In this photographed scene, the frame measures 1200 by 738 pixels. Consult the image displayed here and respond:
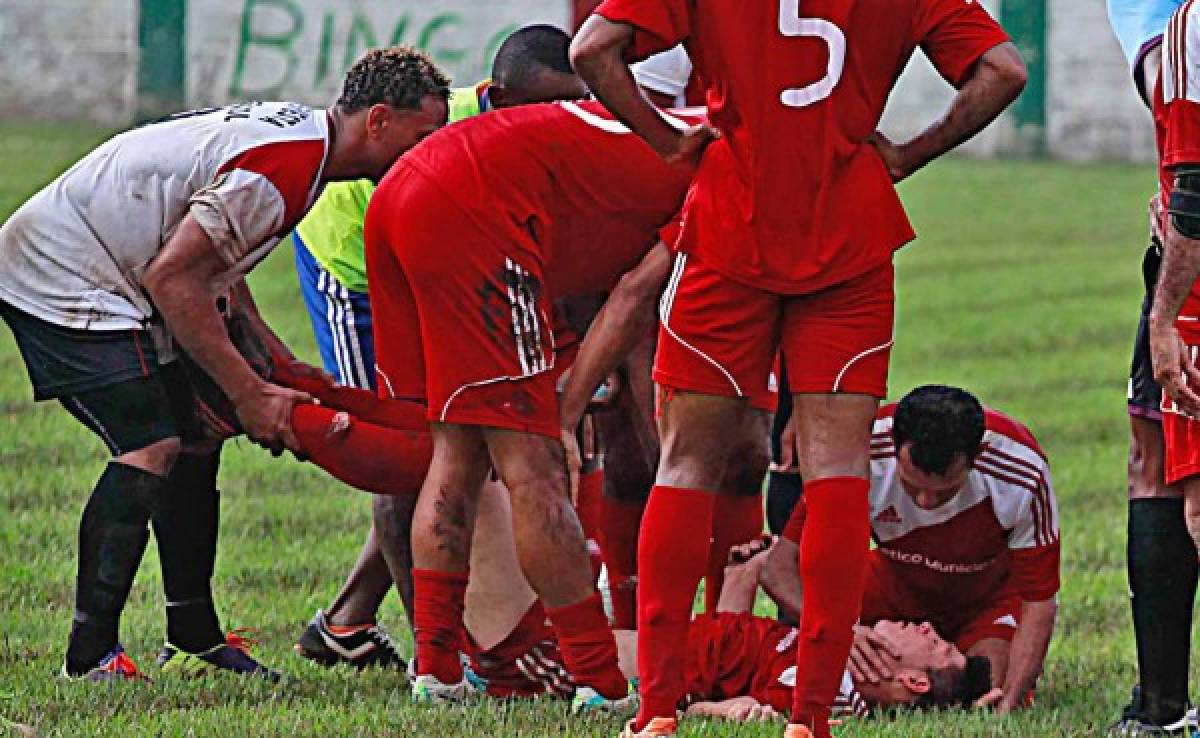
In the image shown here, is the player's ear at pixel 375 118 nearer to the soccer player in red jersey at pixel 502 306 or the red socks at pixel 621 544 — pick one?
the soccer player in red jersey at pixel 502 306

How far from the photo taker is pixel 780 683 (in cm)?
579

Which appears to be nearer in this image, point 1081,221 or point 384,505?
point 384,505

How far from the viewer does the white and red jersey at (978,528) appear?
20.0 feet

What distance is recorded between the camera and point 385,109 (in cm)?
580

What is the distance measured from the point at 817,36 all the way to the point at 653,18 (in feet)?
1.18

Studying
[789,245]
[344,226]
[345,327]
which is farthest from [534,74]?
[789,245]

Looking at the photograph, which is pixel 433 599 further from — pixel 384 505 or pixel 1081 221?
pixel 1081 221

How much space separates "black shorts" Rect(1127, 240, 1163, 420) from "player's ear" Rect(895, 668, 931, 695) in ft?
3.23

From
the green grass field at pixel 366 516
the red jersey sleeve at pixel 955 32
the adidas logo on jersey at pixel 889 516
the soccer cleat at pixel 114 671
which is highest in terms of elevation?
the red jersey sleeve at pixel 955 32

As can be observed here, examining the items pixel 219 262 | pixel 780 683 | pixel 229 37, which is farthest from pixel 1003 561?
pixel 229 37

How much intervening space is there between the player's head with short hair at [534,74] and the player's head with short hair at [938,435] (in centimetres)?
135

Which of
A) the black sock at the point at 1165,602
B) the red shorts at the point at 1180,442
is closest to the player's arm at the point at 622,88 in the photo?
the red shorts at the point at 1180,442

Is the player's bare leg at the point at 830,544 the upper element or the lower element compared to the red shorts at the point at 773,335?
lower

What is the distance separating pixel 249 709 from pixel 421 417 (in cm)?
98
